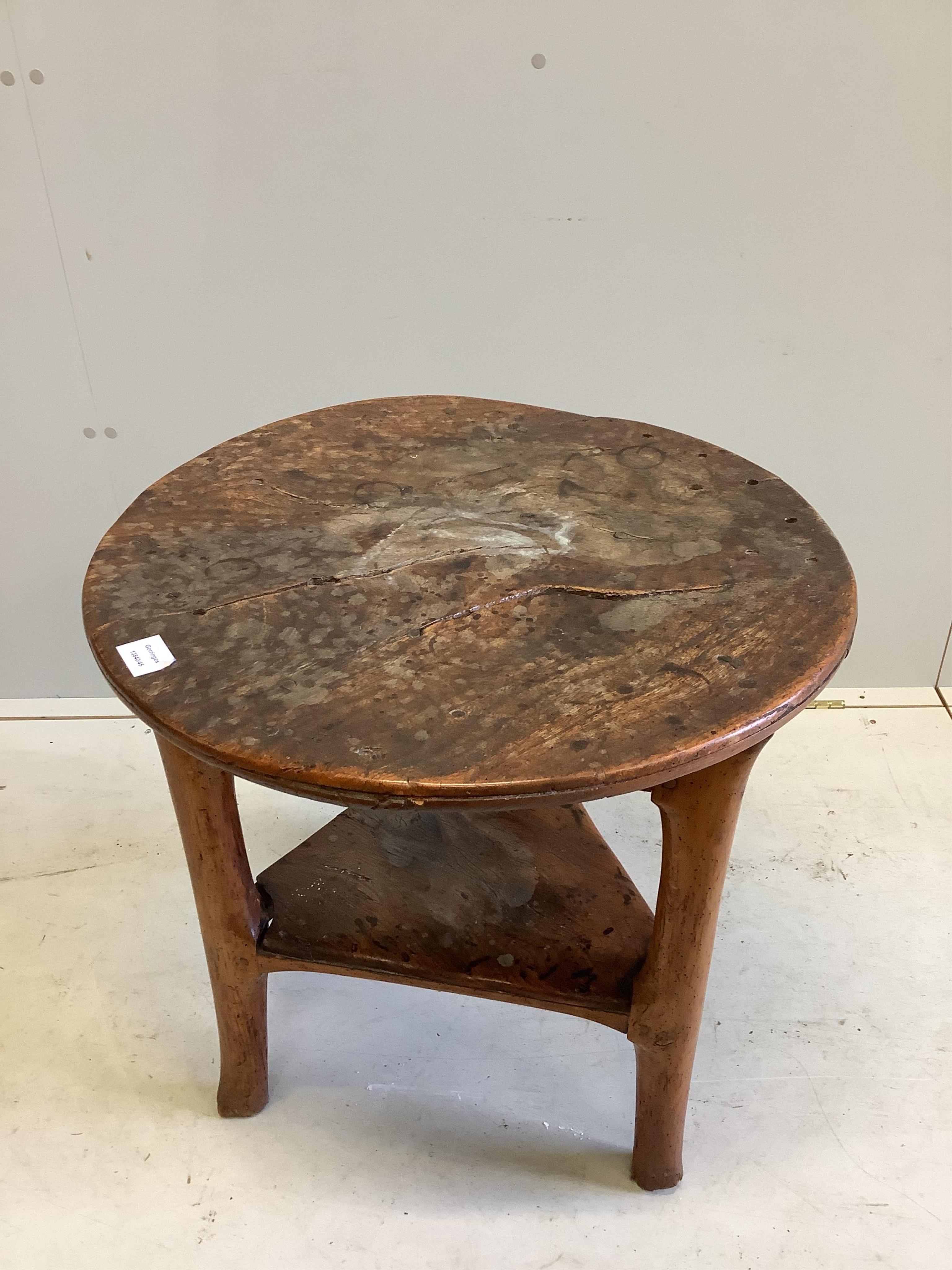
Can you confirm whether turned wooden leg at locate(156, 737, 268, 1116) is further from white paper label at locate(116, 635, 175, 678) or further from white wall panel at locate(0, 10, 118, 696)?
white wall panel at locate(0, 10, 118, 696)

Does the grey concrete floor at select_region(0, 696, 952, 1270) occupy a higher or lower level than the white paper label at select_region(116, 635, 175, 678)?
lower

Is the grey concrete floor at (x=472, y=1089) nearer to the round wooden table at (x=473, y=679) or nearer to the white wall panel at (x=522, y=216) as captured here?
the round wooden table at (x=473, y=679)

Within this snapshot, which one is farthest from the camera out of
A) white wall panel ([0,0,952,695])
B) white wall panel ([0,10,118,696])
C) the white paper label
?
white wall panel ([0,10,118,696])

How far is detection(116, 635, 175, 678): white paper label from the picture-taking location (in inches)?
46.0

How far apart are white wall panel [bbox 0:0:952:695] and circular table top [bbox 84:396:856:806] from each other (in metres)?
0.50

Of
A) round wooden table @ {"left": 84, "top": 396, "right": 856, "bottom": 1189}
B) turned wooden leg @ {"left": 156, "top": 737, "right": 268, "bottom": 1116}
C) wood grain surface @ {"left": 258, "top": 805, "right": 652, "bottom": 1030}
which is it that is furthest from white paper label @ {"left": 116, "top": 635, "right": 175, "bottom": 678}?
wood grain surface @ {"left": 258, "top": 805, "right": 652, "bottom": 1030}

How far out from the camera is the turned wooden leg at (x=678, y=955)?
121 cm

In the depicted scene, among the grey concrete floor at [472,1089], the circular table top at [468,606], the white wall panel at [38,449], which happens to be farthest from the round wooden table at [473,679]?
the white wall panel at [38,449]

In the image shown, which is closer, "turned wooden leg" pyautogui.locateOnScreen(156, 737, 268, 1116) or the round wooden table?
the round wooden table

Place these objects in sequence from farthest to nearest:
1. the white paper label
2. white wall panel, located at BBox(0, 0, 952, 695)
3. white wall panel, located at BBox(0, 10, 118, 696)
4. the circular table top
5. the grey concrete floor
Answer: white wall panel, located at BBox(0, 10, 118, 696)
white wall panel, located at BBox(0, 0, 952, 695)
the grey concrete floor
the white paper label
the circular table top

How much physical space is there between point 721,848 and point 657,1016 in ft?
0.90

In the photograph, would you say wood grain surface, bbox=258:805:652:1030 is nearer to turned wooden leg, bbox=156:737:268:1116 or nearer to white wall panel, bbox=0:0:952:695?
turned wooden leg, bbox=156:737:268:1116

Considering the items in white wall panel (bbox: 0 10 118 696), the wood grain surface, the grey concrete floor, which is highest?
white wall panel (bbox: 0 10 118 696)

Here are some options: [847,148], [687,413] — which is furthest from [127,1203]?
[847,148]
